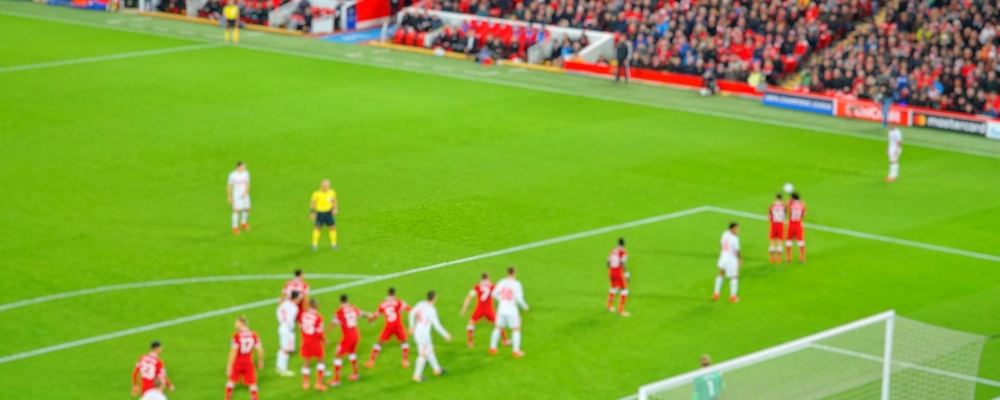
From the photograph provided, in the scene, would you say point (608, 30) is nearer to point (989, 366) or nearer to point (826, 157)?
point (826, 157)

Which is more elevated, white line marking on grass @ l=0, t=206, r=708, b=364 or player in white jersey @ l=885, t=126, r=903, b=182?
player in white jersey @ l=885, t=126, r=903, b=182

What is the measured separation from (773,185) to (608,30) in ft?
66.3

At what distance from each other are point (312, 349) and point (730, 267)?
922 centimetres


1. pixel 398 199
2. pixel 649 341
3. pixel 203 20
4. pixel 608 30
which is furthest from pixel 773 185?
pixel 203 20

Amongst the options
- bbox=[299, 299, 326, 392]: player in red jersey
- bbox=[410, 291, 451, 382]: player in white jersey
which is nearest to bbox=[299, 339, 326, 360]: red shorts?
bbox=[299, 299, 326, 392]: player in red jersey

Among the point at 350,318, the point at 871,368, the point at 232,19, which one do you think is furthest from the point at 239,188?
the point at 232,19

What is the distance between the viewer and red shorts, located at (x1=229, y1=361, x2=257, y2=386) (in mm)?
21234

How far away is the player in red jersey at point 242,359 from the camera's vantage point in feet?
69.2

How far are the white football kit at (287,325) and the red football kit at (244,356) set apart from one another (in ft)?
3.78

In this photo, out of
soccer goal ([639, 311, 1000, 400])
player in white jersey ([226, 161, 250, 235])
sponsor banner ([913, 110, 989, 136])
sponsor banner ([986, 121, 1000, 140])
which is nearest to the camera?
soccer goal ([639, 311, 1000, 400])

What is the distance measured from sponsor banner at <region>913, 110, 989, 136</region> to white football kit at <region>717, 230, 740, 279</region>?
19.4m

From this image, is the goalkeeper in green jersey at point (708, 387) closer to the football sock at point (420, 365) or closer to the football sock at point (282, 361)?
the football sock at point (420, 365)

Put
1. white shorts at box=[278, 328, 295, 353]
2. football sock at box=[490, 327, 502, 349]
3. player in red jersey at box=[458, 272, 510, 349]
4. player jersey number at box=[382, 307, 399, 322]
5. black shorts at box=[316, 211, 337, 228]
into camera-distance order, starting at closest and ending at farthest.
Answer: white shorts at box=[278, 328, 295, 353] → player jersey number at box=[382, 307, 399, 322] → football sock at box=[490, 327, 502, 349] → player in red jersey at box=[458, 272, 510, 349] → black shorts at box=[316, 211, 337, 228]

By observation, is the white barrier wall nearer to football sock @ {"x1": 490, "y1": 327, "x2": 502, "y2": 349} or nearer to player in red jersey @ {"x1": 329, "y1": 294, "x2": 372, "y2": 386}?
football sock @ {"x1": 490, "y1": 327, "x2": 502, "y2": 349}
